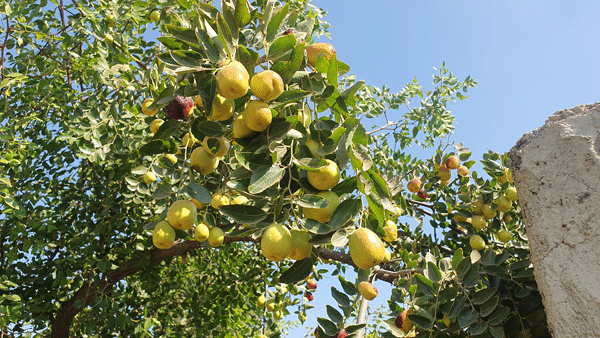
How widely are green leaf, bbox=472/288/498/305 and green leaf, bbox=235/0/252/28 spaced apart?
1479 millimetres

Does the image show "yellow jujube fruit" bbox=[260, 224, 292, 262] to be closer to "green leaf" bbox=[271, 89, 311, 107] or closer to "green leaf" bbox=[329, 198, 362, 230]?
"green leaf" bbox=[329, 198, 362, 230]

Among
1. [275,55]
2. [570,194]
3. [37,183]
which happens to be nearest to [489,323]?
[570,194]

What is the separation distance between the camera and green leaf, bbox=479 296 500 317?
176cm

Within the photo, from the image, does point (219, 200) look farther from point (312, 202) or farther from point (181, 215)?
point (312, 202)

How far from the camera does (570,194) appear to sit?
1506 millimetres

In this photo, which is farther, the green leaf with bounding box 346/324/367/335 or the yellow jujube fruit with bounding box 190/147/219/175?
the green leaf with bounding box 346/324/367/335

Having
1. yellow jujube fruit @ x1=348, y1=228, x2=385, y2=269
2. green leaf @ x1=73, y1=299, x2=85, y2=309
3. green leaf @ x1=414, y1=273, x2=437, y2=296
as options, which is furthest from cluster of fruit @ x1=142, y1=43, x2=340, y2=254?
green leaf @ x1=73, y1=299, x2=85, y2=309

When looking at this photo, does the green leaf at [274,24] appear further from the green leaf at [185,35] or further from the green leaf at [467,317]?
the green leaf at [467,317]

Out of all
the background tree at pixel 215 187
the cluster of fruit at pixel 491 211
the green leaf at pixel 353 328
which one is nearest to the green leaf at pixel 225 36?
the background tree at pixel 215 187

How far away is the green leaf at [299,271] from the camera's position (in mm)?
1229

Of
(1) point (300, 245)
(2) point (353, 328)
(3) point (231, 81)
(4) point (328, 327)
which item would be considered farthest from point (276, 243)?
(4) point (328, 327)

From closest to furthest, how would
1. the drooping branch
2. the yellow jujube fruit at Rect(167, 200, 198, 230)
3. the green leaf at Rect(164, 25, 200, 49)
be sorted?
the green leaf at Rect(164, 25, 200, 49) < the yellow jujube fruit at Rect(167, 200, 198, 230) < the drooping branch

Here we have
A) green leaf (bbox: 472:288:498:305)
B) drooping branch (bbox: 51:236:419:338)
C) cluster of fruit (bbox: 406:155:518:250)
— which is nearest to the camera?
green leaf (bbox: 472:288:498:305)

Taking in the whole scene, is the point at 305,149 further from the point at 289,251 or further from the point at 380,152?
the point at 380,152
